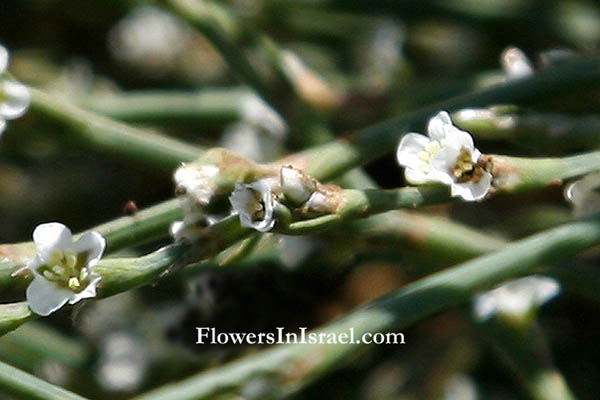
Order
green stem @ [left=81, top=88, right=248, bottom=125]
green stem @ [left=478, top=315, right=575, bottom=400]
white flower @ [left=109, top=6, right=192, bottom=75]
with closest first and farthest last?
1. green stem @ [left=478, top=315, right=575, bottom=400]
2. green stem @ [left=81, top=88, right=248, bottom=125]
3. white flower @ [left=109, top=6, right=192, bottom=75]

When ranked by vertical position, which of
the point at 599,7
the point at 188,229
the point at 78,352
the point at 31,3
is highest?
the point at 31,3

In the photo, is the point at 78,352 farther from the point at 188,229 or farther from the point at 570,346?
the point at 570,346

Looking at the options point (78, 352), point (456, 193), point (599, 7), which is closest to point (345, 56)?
point (599, 7)

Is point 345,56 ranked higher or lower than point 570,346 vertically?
higher

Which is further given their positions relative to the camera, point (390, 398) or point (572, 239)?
point (390, 398)

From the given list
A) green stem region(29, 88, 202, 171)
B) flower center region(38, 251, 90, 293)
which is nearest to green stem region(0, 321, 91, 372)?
green stem region(29, 88, 202, 171)

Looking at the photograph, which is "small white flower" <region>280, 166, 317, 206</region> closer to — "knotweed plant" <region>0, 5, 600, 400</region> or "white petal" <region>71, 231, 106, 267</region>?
"knotweed plant" <region>0, 5, 600, 400</region>

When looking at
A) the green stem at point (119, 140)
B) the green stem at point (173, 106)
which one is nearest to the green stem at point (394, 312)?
the green stem at point (119, 140)

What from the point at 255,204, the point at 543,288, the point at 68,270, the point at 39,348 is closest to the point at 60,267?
the point at 68,270
